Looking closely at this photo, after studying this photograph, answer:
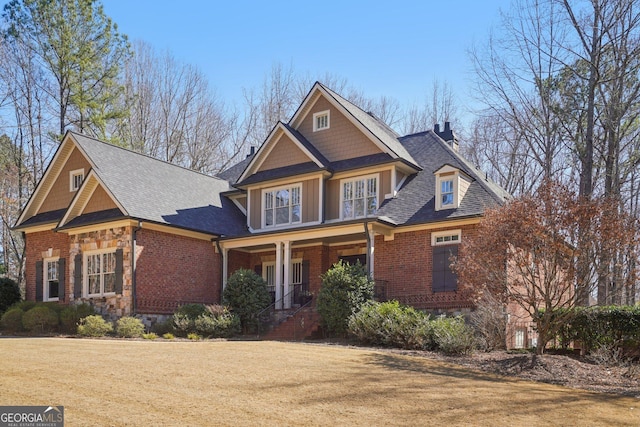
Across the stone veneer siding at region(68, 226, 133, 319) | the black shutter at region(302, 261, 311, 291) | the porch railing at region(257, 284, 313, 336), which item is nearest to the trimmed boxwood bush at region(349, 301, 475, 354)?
the porch railing at region(257, 284, 313, 336)

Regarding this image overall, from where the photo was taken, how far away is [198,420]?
26.8 ft

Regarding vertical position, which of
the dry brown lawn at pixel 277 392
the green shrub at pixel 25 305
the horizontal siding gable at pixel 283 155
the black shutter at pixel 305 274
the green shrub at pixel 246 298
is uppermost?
the horizontal siding gable at pixel 283 155

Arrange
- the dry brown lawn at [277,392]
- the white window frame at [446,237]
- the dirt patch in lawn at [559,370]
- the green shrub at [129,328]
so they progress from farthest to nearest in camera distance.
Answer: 1. the white window frame at [446,237]
2. the green shrub at [129,328]
3. the dirt patch in lawn at [559,370]
4. the dry brown lawn at [277,392]

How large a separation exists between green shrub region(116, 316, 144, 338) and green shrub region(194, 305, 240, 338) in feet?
5.55

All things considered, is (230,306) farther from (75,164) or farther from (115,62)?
(115,62)

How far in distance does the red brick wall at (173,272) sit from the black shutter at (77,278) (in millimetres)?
2834

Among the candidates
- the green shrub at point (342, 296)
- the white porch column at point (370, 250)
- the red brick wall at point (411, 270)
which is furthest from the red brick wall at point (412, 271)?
the green shrub at point (342, 296)

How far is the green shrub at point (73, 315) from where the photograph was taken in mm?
21000

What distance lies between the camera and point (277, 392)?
9.85 meters

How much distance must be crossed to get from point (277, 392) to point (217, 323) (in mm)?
10252

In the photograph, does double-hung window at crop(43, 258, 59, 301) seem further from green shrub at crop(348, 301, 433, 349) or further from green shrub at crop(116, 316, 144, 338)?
green shrub at crop(348, 301, 433, 349)

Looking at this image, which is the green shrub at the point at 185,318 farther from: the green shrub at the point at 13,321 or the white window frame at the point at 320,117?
the white window frame at the point at 320,117

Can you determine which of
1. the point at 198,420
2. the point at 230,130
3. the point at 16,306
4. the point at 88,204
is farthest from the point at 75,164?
the point at 198,420

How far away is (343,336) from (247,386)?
8682 millimetres
